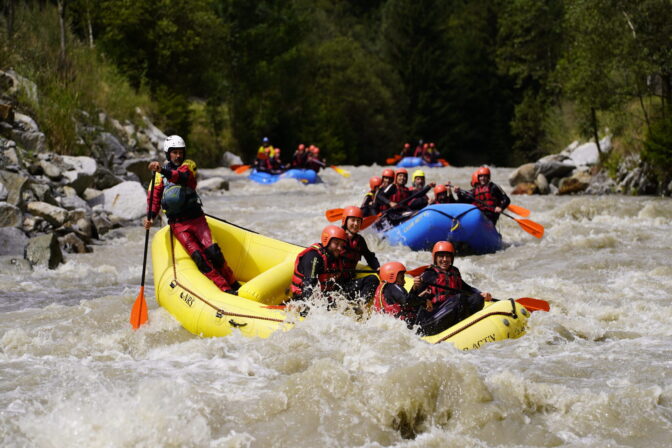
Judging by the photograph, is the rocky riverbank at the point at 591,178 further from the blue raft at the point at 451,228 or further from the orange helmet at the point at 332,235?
the orange helmet at the point at 332,235

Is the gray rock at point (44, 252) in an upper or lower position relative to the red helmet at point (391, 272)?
lower

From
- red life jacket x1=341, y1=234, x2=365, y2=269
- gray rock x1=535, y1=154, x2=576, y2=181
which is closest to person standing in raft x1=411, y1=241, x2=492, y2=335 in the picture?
red life jacket x1=341, y1=234, x2=365, y2=269

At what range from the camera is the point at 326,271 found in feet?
18.6

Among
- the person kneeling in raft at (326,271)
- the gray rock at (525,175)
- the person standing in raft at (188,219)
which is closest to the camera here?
the person kneeling in raft at (326,271)

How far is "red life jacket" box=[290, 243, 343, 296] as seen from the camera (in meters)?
5.64

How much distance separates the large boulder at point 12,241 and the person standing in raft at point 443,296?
17.1 ft

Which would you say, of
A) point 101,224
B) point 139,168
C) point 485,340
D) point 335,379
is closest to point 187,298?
point 335,379

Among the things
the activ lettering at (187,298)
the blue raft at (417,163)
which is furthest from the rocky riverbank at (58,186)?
the blue raft at (417,163)

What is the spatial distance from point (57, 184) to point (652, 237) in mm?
8300

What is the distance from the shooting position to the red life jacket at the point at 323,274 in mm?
5637

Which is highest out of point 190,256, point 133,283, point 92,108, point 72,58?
point 72,58

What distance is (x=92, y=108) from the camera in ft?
48.7

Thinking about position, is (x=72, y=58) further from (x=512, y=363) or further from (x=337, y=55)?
(x=337, y=55)

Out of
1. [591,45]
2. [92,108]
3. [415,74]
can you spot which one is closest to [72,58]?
[92,108]
